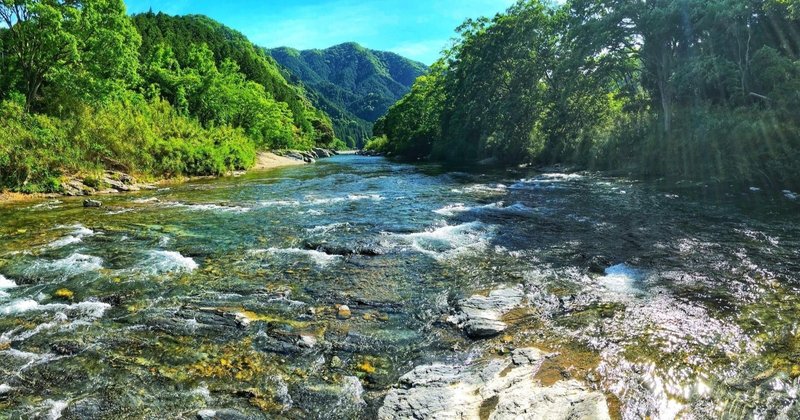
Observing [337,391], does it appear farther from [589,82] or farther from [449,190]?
[589,82]

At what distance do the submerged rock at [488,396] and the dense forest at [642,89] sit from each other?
20.9 m

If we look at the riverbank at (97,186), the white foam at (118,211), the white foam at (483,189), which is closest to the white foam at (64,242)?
the white foam at (118,211)

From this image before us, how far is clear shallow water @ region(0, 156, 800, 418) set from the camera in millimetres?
4715

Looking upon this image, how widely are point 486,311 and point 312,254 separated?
4.97 m

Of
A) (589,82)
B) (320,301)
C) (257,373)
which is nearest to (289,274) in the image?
(320,301)

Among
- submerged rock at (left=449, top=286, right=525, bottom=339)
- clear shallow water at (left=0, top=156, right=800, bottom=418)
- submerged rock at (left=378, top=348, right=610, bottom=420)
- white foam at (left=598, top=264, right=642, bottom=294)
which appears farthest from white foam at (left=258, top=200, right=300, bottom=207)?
submerged rock at (left=378, top=348, right=610, bottom=420)

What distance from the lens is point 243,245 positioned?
11.1 m

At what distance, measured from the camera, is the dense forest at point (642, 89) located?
2183cm

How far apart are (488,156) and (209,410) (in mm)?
50151

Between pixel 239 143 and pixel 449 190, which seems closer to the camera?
pixel 449 190

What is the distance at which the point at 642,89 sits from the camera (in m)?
37.7

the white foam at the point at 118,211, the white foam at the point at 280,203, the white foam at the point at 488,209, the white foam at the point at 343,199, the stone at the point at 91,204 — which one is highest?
the stone at the point at 91,204

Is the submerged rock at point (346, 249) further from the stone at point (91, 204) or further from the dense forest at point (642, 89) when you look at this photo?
the dense forest at point (642, 89)

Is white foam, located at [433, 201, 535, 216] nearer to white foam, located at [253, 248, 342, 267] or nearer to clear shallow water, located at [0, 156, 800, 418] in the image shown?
clear shallow water, located at [0, 156, 800, 418]
